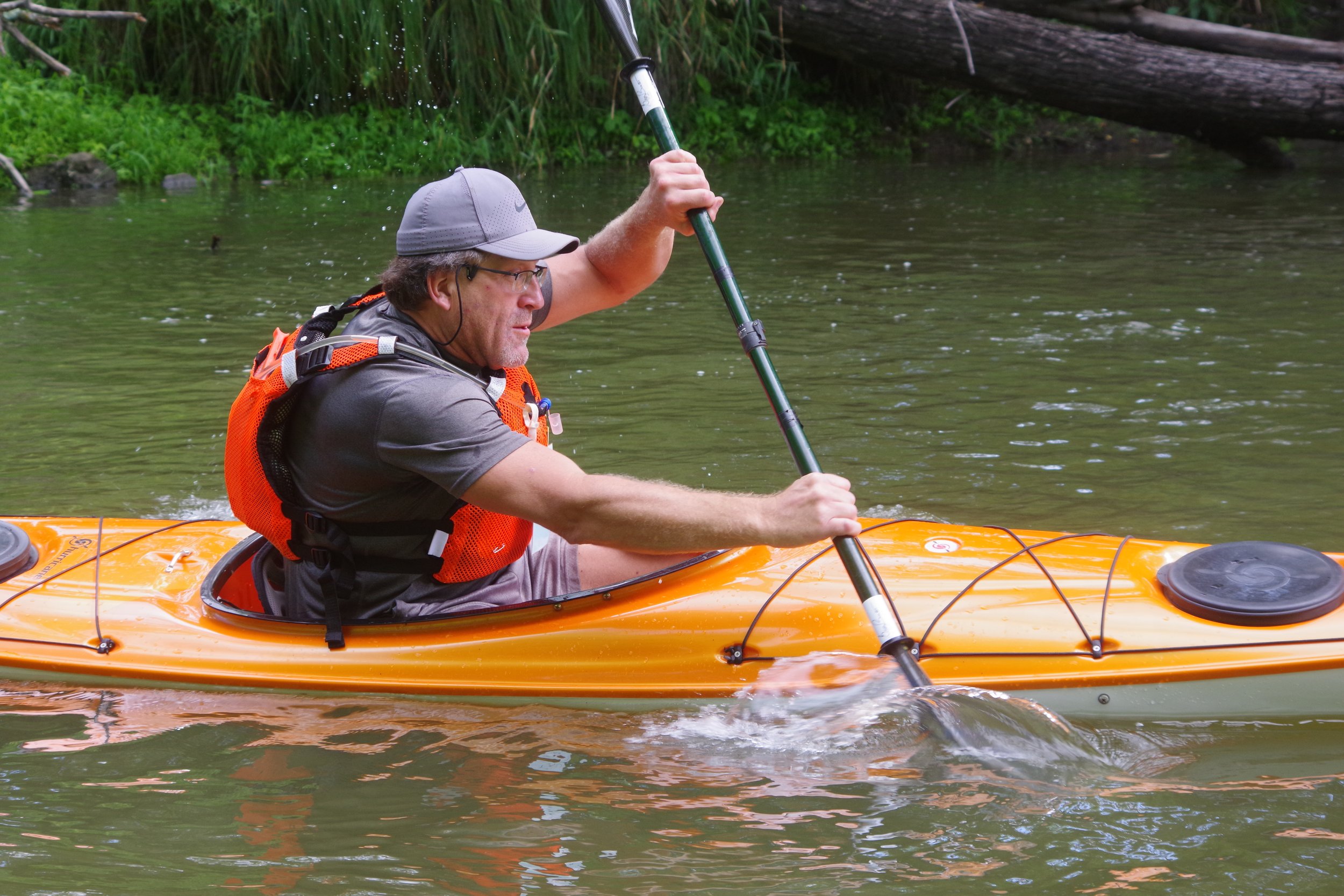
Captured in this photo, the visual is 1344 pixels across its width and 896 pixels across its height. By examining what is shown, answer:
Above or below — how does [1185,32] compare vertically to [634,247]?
above

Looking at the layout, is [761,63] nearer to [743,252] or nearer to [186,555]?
[743,252]

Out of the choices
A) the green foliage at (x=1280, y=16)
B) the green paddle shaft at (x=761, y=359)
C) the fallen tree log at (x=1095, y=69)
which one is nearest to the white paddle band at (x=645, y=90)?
the green paddle shaft at (x=761, y=359)

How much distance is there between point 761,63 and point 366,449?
9.48 metres

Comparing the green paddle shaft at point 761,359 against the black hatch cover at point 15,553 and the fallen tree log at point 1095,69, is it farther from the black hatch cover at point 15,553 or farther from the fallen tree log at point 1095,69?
the fallen tree log at point 1095,69

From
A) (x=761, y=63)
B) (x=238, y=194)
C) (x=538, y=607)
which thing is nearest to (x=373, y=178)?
(x=238, y=194)

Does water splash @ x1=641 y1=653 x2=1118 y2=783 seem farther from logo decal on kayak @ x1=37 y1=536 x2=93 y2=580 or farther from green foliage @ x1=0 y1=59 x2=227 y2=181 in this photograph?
green foliage @ x1=0 y1=59 x2=227 y2=181

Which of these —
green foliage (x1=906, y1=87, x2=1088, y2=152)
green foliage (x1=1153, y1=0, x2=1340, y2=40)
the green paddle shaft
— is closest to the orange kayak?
the green paddle shaft

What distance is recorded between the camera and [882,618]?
2.67 m

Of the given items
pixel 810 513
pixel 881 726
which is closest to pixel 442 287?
pixel 810 513

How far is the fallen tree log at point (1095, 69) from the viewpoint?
9.38m

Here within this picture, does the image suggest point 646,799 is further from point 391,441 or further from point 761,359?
point 761,359

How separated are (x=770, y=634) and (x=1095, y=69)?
26.8 ft

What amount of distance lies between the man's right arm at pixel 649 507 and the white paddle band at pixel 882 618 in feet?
0.82

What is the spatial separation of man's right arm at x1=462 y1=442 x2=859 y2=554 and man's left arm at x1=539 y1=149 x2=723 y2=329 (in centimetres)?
85
